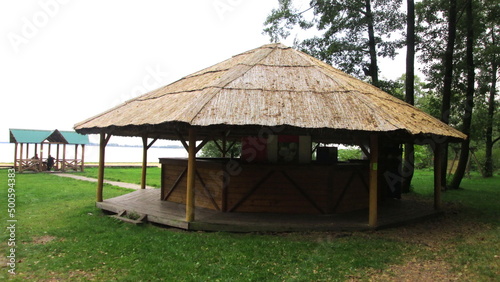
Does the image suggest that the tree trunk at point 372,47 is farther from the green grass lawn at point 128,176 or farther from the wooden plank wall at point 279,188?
the green grass lawn at point 128,176

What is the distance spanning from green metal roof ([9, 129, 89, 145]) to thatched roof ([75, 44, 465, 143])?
1870 centimetres

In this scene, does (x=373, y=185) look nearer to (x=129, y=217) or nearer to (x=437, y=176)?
(x=437, y=176)

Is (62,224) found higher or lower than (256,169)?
lower

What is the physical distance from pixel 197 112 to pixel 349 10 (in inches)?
479

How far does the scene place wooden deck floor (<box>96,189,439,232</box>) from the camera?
25.2 ft

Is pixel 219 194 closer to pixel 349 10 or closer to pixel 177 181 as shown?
pixel 177 181

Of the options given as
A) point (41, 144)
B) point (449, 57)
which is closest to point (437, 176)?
point (449, 57)

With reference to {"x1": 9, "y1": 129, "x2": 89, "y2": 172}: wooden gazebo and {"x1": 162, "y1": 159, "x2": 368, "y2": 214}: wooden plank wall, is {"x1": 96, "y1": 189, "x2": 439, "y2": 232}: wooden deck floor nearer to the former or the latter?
{"x1": 162, "y1": 159, "x2": 368, "y2": 214}: wooden plank wall

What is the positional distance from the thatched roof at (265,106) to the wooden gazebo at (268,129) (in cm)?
2

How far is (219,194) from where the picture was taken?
9.09m

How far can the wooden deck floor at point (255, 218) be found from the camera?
302 inches

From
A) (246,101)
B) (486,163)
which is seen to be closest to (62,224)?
(246,101)

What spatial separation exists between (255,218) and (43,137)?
23838 millimetres

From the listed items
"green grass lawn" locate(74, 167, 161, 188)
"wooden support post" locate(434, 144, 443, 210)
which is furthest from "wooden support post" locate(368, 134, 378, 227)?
"green grass lawn" locate(74, 167, 161, 188)
